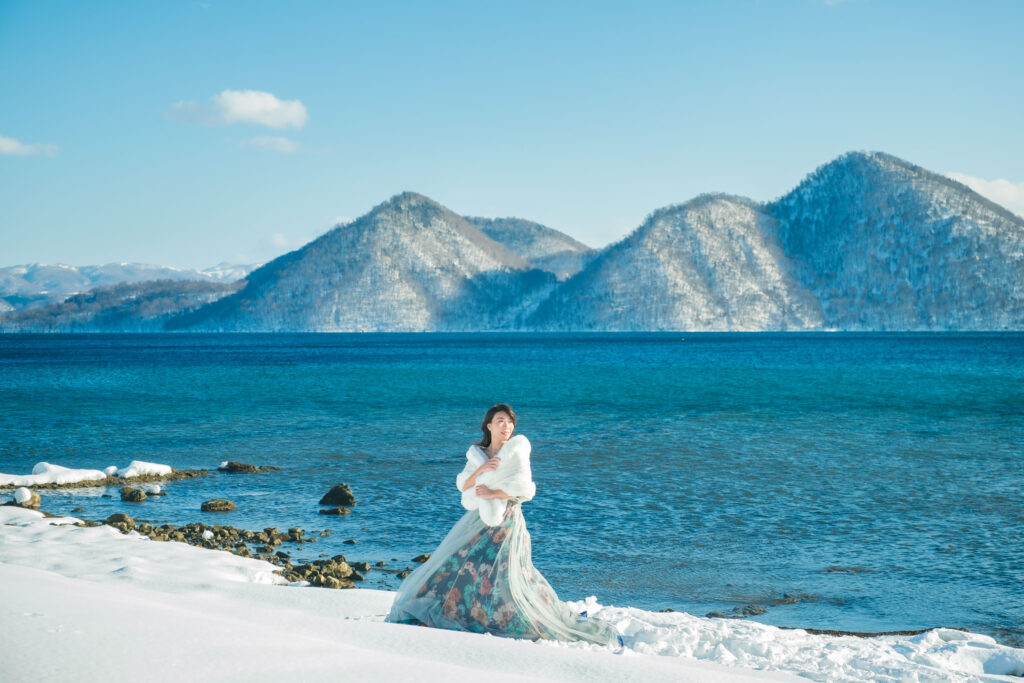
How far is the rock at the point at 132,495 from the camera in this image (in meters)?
19.1

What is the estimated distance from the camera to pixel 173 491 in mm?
20625

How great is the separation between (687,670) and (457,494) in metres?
13.6

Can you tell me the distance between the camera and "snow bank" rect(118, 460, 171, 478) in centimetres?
2222

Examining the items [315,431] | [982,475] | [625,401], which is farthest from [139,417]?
[982,475]

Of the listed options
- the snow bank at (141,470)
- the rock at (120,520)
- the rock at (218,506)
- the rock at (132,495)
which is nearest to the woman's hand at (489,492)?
the rock at (120,520)

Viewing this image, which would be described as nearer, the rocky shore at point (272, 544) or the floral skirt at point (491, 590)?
the floral skirt at point (491, 590)

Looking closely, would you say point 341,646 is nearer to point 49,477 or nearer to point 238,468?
point 49,477

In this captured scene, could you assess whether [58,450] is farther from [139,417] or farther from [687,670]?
Result: [687,670]

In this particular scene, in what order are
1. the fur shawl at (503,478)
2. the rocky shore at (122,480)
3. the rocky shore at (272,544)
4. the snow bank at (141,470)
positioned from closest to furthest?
the fur shawl at (503,478), the rocky shore at (272,544), the rocky shore at (122,480), the snow bank at (141,470)

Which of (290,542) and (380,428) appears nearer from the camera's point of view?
(290,542)

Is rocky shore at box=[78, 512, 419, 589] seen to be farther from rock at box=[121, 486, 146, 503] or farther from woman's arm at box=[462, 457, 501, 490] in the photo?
woman's arm at box=[462, 457, 501, 490]

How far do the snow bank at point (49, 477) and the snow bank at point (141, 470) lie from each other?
2.15 ft

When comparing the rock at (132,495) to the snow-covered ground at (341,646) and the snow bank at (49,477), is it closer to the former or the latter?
the snow bank at (49,477)

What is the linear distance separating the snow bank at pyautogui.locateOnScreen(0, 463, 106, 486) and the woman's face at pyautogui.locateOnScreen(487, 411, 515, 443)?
17.6 m
